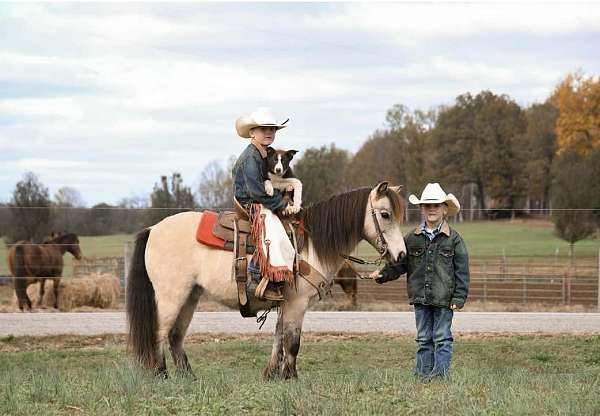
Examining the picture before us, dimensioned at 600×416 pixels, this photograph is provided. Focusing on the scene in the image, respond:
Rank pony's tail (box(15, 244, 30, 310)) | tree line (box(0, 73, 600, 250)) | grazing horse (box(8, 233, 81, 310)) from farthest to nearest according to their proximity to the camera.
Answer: tree line (box(0, 73, 600, 250)) → grazing horse (box(8, 233, 81, 310)) → pony's tail (box(15, 244, 30, 310))

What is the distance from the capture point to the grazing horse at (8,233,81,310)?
17500 millimetres

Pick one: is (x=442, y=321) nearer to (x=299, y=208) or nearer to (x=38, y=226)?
(x=299, y=208)

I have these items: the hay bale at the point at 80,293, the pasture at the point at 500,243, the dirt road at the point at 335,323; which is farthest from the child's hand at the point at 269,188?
the pasture at the point at 500,243

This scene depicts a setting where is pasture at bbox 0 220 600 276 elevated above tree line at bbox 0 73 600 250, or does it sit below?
below

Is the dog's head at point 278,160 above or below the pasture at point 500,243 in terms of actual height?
above

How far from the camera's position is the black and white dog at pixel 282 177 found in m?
7.67

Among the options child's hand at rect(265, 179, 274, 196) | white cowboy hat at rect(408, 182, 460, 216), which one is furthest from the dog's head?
white cowboy hat at rect(408, 182, 460, 216)

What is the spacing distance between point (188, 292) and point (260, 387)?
2.25m

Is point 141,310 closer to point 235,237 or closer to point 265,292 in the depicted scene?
point 235,237

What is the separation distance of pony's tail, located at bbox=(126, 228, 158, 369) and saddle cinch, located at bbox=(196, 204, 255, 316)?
0.73 m

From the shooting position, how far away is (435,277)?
7441 millimetres

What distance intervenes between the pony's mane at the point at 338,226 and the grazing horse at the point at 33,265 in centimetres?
1109

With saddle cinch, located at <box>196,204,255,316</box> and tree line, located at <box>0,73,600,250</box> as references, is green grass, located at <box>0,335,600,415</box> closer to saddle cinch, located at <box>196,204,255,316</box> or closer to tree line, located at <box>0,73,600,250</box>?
saddle cinch, located at <box>196,204,255,316</box>

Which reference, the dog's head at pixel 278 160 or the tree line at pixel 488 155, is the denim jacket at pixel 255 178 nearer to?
the dog's head at pixel 278 160
